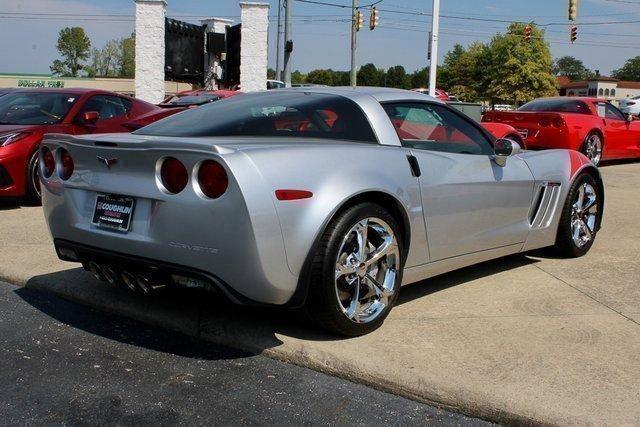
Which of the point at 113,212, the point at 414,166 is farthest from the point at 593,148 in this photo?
the point at 113,212

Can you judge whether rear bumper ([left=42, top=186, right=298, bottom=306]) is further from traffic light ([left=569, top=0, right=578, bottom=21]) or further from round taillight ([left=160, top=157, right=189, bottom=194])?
traffic light ([left=569, top=0, right=578, bottom=21])

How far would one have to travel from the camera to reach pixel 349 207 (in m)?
3.66

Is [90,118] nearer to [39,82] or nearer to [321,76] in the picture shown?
[39,82]

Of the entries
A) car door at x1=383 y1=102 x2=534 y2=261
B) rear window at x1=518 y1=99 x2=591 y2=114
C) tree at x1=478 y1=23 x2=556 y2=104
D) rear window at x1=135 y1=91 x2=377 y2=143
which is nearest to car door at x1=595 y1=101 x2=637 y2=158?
rear window at x1=518 y1=99 x2=591 y2=114

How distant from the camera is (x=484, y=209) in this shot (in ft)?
15.1

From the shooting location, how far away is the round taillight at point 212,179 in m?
3.28

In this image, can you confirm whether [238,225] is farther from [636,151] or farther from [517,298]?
[636,151]

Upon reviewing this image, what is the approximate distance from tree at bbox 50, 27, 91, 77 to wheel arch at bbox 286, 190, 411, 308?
109839mm

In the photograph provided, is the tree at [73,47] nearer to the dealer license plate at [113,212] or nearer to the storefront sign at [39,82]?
the storefront sign at [39,82]

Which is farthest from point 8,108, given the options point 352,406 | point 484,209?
point 352,406

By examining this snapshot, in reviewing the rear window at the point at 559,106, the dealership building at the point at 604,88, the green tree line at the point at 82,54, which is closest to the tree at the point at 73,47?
the green tree line at the point at 82,54

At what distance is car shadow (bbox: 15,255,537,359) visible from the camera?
3.81m

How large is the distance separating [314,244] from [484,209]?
160cm

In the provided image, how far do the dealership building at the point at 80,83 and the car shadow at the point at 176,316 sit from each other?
130ft
